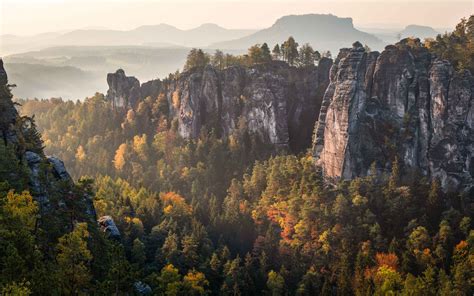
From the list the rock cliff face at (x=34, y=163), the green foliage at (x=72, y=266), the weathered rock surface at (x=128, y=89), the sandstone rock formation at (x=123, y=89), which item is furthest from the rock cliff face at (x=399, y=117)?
the sandstone rock formation at (x=123, y=89)

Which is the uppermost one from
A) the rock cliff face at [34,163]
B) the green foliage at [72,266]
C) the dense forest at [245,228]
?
the rock cliff face at [34,163]

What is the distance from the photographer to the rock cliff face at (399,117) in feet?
294

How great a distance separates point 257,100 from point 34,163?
243 ft

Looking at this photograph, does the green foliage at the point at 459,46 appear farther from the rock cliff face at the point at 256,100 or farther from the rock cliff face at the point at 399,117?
the rock cliff face at the point at 256,100

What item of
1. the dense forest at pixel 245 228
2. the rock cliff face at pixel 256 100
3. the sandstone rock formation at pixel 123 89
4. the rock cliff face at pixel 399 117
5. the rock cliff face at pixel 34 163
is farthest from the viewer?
the sandstone rock formation at pixel 123 89

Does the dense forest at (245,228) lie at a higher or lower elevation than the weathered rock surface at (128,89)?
lower

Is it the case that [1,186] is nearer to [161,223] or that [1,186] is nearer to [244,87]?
[161,223]

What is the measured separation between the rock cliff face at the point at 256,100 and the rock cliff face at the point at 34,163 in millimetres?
68140

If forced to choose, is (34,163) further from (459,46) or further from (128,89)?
(128,89)

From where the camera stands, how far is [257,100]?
124 m

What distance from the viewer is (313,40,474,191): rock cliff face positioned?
89750 millimetres

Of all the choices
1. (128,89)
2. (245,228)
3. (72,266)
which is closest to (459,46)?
(245,228)

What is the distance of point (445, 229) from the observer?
253 ft

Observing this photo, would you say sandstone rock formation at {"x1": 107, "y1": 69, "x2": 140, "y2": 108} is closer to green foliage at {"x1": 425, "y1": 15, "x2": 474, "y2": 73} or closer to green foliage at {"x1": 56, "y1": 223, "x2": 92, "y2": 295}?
green foliage at {"x1": 425, "y1": 15, "x2": 474, "y2": 73}
